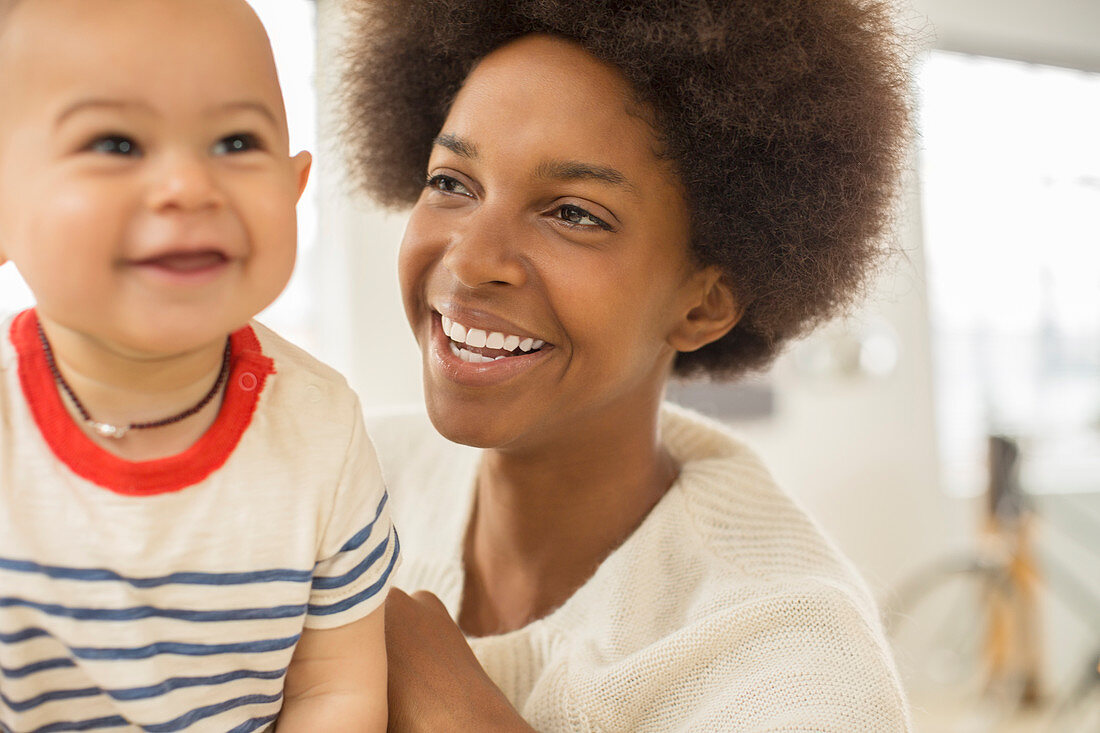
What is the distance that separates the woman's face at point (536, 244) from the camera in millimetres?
1284

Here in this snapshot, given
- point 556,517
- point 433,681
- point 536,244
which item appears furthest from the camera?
point 556,517

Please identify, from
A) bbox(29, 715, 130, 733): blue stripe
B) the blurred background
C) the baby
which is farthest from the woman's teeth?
the blurred background

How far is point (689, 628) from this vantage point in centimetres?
122

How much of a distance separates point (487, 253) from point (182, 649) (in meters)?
0.66

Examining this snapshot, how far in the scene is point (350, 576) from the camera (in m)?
0.83

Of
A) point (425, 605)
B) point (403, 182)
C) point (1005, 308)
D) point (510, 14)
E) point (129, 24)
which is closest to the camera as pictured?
point (129, 24)

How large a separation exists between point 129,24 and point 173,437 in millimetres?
300

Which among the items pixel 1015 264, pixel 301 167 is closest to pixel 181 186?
pixel 301 167

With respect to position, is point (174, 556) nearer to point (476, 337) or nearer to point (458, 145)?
point (476, 337)

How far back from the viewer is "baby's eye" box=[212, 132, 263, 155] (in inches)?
27.6

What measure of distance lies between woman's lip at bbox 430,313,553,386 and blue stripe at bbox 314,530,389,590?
1.55ft

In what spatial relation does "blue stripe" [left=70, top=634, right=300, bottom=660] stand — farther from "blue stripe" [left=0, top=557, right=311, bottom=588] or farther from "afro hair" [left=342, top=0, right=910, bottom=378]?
"afro hair" [left=342, top=0, right=910, bottom=378]

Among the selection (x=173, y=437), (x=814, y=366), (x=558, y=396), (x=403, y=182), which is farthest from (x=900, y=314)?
(x=173, y=437)

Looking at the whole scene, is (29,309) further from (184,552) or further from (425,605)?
(425,605)
